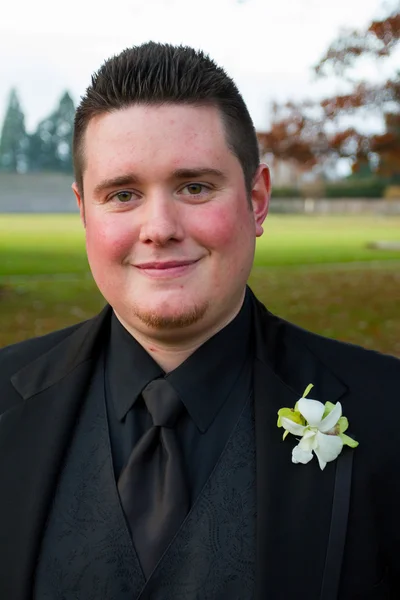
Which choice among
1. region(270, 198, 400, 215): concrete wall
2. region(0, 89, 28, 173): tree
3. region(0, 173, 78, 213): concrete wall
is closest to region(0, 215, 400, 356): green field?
region(270, 198, 400, 215): concrete wall

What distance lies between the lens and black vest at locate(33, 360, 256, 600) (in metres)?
1.94

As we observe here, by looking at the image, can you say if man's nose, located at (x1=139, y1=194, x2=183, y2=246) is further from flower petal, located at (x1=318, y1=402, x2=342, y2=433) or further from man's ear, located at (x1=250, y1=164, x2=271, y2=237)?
flower petal, located at (x1=318, y1=402, x2=342, y2=433)

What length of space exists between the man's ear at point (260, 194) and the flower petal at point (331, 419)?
0.55 meters

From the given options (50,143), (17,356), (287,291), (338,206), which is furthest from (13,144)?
(17,356)

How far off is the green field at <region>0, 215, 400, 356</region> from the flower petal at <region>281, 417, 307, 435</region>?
820 centimetres

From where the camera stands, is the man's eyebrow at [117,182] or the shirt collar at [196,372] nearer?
the man's eyebrow at [117,182]

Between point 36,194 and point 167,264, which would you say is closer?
point 167,264

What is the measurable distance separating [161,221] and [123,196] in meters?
0.14

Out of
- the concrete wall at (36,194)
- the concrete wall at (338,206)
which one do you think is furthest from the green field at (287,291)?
the concrete wall at (36,194)

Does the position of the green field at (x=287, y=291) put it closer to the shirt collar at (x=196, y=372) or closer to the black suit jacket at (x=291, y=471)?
the black suit jacket at (x=291, y=471)

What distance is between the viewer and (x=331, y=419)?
2.06 m

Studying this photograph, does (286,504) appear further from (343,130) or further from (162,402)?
(343,130)

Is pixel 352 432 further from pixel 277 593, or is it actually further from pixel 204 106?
pixel 204 106

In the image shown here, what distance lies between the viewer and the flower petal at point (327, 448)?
198 cm
